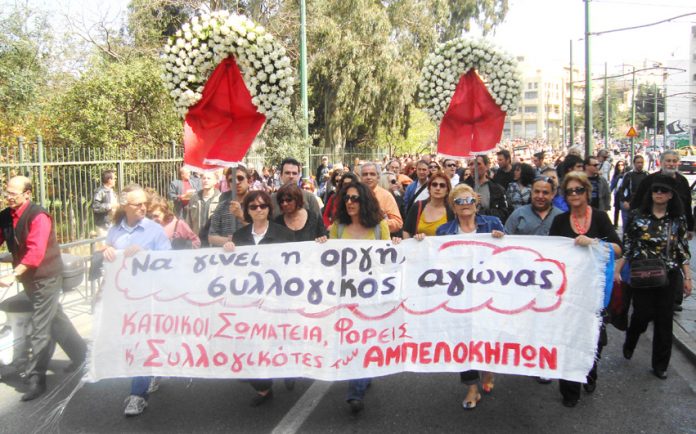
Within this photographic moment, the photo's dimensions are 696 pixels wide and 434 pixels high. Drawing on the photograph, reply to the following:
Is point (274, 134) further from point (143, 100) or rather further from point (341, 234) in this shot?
point (341, 234)

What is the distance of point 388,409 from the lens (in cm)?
493

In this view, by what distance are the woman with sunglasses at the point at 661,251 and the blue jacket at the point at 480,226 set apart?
43.1 inches

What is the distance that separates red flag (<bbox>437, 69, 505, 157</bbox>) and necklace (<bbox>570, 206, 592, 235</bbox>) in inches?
93.5

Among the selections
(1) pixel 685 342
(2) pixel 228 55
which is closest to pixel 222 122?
(2) pixel 228 55

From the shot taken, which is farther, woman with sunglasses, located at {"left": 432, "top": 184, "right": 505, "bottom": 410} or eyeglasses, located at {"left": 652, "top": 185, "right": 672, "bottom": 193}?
eyeglasses, located at {"left": 652, "top": 185, "right": 672, "bottom": 193}

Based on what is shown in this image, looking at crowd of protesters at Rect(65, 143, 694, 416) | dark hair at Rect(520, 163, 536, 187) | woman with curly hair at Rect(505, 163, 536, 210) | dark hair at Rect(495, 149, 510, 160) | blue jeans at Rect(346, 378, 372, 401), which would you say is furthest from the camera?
dark hair at Rect(495, 149, 510, 160)

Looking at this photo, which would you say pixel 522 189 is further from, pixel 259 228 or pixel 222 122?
pixel 259 228

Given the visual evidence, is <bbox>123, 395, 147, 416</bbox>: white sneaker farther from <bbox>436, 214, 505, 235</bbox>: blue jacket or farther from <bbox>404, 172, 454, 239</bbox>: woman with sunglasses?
→ <bbox>436, 214, 505, 235</bbox>: blue jacket

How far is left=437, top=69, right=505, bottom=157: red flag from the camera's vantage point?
7.55 meters

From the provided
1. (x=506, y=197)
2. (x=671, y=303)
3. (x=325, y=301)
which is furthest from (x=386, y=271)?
(x=506, y=197)

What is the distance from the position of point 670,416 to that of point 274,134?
15757 millimetres

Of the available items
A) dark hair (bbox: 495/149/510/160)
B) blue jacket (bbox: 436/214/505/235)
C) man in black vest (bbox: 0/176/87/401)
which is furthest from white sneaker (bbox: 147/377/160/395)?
dark hair (bbox: 495/149/510/160)

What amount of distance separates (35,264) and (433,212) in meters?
3.23

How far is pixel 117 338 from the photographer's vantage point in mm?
4859
